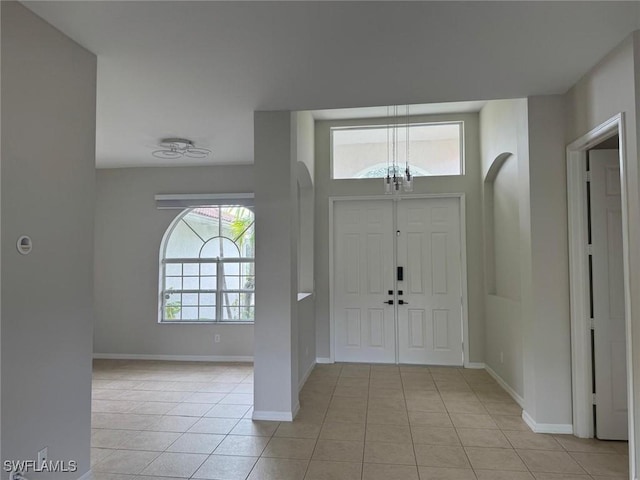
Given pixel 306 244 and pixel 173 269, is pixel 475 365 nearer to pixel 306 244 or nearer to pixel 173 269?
pixel 306 244

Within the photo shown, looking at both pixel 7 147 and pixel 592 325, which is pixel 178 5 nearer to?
pixel 7 147

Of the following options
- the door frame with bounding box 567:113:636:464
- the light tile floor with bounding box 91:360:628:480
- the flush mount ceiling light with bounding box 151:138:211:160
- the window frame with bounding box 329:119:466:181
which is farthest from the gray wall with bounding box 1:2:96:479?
the door frame with bounding box 567:113:636:464

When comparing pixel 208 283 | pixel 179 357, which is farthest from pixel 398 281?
pixel 179 357

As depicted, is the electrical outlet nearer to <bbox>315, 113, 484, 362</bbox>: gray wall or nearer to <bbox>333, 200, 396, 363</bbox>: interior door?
<bbox>315, 113, 484, 362</bbox>: gray wall

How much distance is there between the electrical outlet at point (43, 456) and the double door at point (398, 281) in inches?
144

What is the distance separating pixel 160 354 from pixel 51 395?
12.2 feet

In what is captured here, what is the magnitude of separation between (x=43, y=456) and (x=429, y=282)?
4.35 meters

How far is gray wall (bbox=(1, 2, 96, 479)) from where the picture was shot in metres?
1.94

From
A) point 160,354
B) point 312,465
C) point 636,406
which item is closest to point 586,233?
point 636,406

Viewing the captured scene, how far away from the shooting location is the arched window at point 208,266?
570 cm

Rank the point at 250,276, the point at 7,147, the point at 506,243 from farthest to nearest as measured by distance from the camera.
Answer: the point at 250,276, the point at 506,243, the point at 7,147

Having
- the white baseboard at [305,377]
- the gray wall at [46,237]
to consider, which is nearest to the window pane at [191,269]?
the white baseboard at [305,377]

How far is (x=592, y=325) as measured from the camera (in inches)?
119

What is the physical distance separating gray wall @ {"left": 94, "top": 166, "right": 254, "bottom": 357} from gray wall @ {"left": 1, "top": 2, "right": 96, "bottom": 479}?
3206 mm
